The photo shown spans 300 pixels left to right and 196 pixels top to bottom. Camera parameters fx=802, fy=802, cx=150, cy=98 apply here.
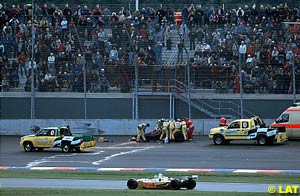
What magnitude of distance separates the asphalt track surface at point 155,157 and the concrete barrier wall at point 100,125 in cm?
219

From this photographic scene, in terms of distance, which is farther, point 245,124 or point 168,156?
point 245,124

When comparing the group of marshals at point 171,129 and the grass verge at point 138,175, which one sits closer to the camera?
the grass verge at point 138,175

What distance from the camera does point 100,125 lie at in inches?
1597

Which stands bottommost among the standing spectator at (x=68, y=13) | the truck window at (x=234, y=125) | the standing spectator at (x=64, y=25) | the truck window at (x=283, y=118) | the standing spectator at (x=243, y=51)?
the truck window at (x=234, y=125)

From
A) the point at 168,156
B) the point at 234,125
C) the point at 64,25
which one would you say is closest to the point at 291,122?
the point at 234,125

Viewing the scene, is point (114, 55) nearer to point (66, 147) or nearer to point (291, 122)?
A: point (66, 147)

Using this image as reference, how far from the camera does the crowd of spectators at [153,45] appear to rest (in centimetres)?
3947

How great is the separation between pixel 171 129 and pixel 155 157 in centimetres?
640

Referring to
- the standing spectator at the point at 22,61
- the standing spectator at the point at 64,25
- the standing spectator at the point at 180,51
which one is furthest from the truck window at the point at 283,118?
the standing spectator at the point at 22,61

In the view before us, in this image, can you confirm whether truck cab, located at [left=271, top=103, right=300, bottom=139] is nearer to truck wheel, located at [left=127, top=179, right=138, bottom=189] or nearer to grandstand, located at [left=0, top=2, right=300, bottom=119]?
grandstand, located at [left=0, top=2, right=300, bottom=119]

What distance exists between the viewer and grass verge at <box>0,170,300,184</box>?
909 inches

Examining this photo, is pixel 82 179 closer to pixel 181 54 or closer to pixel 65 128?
pixel 65 128

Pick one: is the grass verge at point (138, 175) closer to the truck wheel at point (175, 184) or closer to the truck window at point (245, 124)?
the truck wheel at point (175, 184)

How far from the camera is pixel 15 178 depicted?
970 inches
